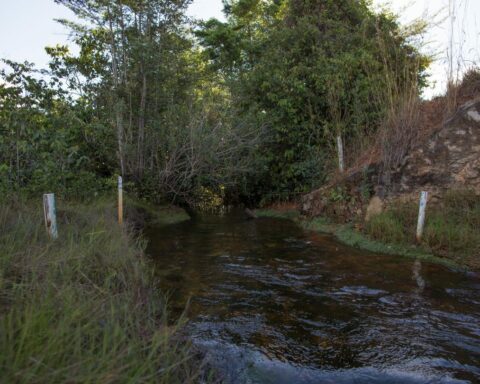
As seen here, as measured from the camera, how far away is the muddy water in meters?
3.62

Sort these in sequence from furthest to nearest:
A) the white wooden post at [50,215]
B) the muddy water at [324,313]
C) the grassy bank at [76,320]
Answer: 1. the white wooden post at [50,215]
2. the muddy water at [324,313]
3. the grassy bank at [76,320]

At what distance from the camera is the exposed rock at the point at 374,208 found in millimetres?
9149

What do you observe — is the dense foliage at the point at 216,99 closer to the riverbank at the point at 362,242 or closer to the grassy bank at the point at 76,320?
the riverbank at the point at 362,242

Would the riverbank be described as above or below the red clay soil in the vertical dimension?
below

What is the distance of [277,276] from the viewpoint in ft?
20.7

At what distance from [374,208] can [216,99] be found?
6491mm

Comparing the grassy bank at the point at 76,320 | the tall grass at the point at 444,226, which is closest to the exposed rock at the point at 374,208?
the tall grass at the point at 444,226

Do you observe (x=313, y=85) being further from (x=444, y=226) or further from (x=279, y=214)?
(x=444, y=226)

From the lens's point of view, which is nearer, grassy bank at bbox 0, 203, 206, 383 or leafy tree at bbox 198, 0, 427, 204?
grassy bank at bbox 0, 203, 206, 383

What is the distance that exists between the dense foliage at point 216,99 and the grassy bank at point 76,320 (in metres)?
6.04

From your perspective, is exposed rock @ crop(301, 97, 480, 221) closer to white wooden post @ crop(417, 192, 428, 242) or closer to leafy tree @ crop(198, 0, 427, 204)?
white wooden post @ crop(417, 192, 428, 242)

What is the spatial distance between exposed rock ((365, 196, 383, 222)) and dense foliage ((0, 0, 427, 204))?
7.67ft

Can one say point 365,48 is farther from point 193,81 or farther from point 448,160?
point 448,160

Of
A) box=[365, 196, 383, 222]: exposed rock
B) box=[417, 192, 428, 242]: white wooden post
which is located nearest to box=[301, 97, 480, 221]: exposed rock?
box=[365, 196, 383, 222]: exposed rock
